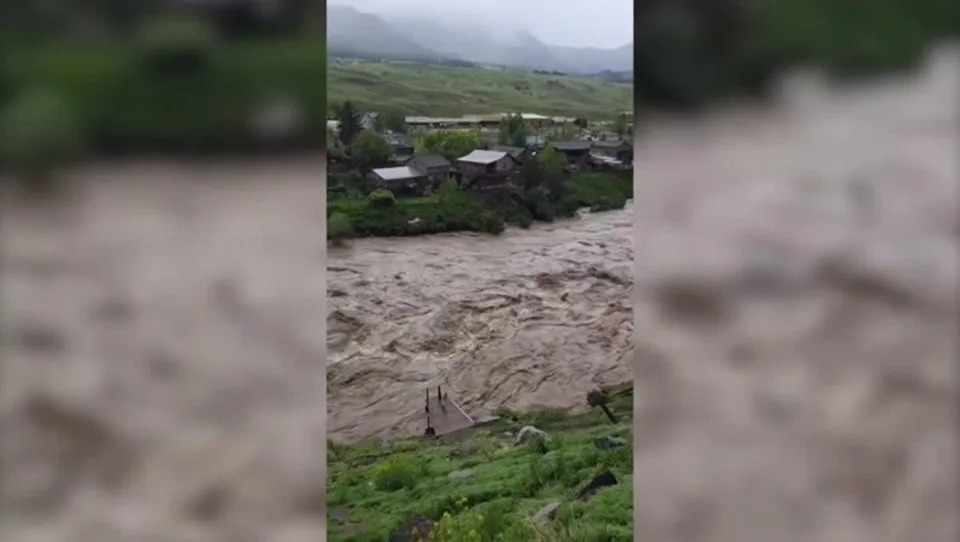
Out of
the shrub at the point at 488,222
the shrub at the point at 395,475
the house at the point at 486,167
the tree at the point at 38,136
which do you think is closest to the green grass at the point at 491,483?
the shrub at the point at 395,475

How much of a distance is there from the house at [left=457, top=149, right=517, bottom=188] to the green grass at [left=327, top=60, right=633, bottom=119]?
0.10m

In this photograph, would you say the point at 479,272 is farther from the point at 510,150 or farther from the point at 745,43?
the point at 745,43

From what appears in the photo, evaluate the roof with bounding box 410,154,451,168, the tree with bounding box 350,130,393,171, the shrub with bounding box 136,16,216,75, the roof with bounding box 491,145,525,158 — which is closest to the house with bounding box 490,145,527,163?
the roof with bounding box 491,145,525,158

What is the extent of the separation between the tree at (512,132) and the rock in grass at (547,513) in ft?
2.57

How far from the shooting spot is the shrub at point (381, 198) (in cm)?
208

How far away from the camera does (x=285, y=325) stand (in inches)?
76.8

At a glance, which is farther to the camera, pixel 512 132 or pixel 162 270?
pixel 512 132

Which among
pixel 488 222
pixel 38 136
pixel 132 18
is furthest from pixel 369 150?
pixel 38 136

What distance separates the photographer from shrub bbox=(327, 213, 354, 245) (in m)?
2.05

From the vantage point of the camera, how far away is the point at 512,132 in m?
2.17

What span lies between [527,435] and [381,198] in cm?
60

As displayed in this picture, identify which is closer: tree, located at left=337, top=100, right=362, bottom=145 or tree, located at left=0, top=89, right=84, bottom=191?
tree, located at left=0, top=89, right=84, bottom=191

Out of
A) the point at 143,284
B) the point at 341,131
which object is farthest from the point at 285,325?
the point at 341,131

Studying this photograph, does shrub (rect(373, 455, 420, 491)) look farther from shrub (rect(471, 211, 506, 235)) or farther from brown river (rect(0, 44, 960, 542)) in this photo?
shrub (rect(471, 211, 506, 235))
